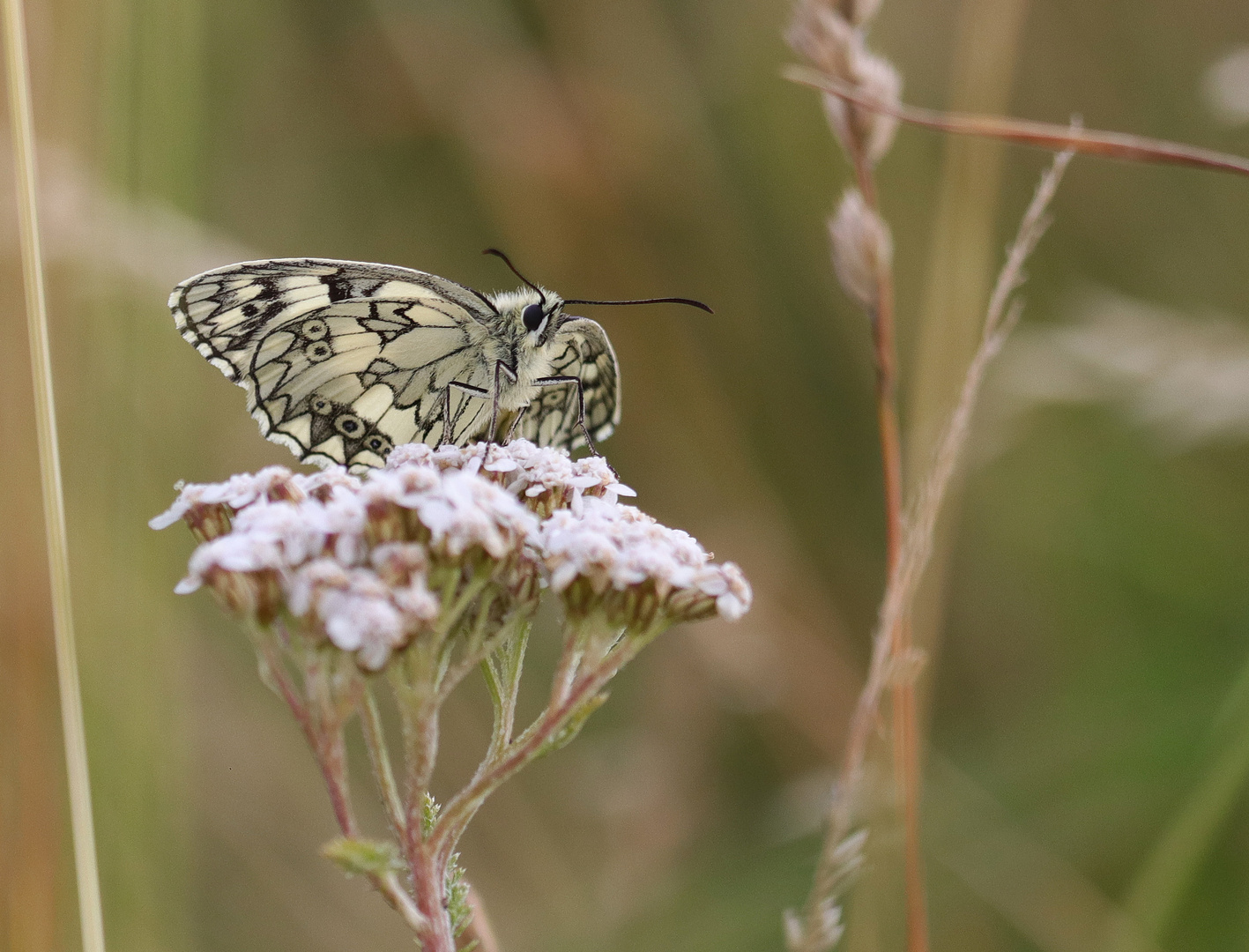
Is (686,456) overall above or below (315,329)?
below

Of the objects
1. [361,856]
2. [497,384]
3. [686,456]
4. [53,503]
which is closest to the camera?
[361,856]

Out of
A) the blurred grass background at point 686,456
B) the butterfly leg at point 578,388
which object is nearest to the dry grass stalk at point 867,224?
the blurred grass background at point 686,456

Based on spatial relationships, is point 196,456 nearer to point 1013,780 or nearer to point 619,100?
point 619,100

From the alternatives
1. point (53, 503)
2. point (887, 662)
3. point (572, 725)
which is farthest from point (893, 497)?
point (53, 503)

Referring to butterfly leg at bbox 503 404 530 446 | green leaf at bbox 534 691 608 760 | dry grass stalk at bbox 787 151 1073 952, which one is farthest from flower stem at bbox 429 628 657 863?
butterfly leg at bbox 503 404 530 446

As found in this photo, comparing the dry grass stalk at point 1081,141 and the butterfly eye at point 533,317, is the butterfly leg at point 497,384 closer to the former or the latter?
the butterfly eye at point 533,317

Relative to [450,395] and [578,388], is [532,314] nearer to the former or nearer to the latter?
[578,388]

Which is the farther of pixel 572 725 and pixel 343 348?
pixel 343 348
